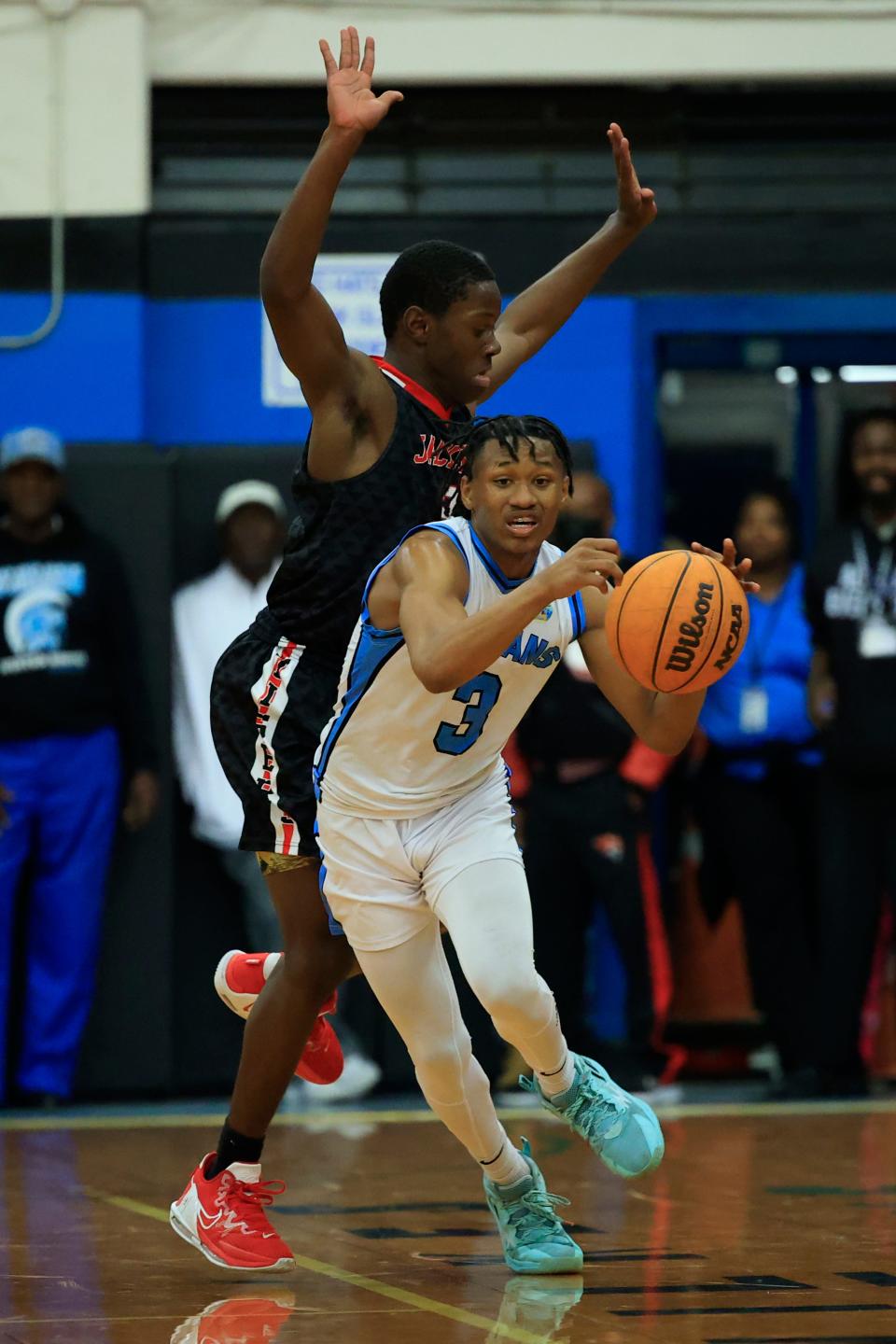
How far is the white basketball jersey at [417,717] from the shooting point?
15.0 ft

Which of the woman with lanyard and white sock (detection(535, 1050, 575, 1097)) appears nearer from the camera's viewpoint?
white sock (detection(535, 1050, 575, 1097))

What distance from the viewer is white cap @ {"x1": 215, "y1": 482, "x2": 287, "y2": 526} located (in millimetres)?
8539

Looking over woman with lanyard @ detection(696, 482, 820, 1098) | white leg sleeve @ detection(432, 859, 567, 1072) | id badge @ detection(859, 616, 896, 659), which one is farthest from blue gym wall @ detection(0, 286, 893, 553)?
white leg sleeve @ detection(432, 859, 567, 1072)

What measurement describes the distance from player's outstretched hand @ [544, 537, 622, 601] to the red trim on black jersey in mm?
944

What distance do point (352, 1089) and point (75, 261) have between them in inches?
137

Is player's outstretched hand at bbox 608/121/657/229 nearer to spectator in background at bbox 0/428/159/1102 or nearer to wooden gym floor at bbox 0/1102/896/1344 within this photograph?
wooden gym floor at bbox 0/1102/896/1344

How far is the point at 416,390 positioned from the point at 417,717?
753 millimetres

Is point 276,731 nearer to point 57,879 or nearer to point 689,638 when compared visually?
point 689,638

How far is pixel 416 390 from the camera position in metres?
4.87

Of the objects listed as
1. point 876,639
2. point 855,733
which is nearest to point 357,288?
point 876,639

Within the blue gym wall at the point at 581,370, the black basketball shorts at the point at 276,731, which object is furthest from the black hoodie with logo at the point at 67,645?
the black basketball shorts at the point at 276,731

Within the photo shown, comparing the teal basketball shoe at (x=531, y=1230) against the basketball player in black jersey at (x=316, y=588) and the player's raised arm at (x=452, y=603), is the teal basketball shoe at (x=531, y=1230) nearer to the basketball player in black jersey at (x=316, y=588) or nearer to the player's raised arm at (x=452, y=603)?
the basketball player in black jersey at (x=316, y=588)

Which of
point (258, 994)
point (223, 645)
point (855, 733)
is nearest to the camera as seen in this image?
point (258, 994)

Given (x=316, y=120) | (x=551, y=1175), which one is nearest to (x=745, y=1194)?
(x=551, y=1175)
